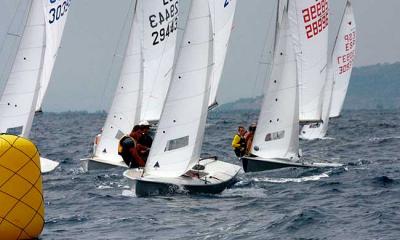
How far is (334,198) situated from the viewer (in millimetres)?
17078

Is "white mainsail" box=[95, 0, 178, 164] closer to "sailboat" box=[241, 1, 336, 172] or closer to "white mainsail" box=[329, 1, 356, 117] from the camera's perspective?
"sailboat" box=[241, 1, 336, 172]

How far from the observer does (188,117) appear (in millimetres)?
18500

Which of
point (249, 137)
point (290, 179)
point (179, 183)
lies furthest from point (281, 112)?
point (179, 183)

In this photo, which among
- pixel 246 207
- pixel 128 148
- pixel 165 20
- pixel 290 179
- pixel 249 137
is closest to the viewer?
pixel 246 207

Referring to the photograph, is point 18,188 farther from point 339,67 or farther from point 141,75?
point 339,67

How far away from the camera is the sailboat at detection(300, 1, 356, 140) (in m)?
38.4

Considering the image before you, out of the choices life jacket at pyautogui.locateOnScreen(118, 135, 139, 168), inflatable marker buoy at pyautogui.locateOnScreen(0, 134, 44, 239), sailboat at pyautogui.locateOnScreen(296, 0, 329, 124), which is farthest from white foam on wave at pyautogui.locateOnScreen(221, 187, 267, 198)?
sailboat at pyautogui.locateOnScreen(296, 0, 329, 124)

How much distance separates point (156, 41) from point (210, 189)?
924 cm

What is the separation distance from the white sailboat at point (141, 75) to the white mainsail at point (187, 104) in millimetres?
5426

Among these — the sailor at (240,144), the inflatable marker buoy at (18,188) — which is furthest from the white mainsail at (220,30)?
the inflatable marker buoy at (18,188)

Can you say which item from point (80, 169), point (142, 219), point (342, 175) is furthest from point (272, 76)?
point (142, 219)

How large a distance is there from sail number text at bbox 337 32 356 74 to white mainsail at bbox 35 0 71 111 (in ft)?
57.8

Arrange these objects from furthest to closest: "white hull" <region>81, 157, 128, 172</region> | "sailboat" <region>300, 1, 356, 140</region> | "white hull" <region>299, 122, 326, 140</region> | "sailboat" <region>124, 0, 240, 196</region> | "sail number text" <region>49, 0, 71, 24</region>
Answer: "sailboat" <region>300, 1, 356, 140</region>, "white hull" <region>299, 122, 326, 140</region>, "sail number text" <region>49, 0, 71, 24</region>, "white hull" <region>81, 157, 128, 172</region>, "sailboat" <region>124, 0, 240, 196</region>

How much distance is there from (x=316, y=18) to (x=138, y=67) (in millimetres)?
7047
